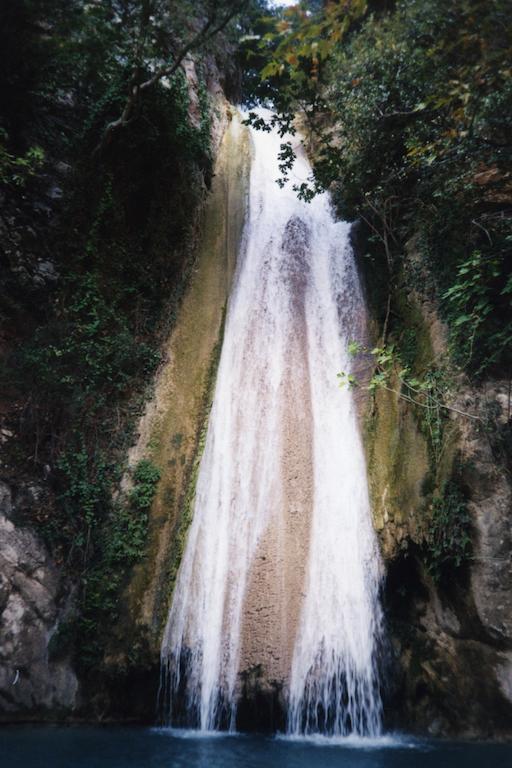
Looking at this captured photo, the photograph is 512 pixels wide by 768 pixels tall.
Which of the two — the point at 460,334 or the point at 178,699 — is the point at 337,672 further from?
the point at 460,334

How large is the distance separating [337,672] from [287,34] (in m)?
6.92

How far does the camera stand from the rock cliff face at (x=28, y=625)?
5.89 metres

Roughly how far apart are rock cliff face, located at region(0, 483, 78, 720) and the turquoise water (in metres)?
0.33

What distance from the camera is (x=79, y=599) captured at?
647 centimetres

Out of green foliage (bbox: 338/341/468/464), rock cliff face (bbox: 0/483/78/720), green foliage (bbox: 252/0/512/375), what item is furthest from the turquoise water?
green foliage (bbox: 252/0/512/375)

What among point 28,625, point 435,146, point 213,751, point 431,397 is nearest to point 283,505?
point 431,397

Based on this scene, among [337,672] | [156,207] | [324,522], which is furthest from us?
[156,207]

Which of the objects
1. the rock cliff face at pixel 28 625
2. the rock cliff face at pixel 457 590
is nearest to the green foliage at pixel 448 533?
the rock cliff face at pixel 457 590

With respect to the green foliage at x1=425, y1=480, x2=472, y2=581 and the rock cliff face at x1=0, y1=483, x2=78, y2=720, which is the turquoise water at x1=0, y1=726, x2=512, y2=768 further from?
the green foliage at x1=425, y1=480, x2=472, y2=581

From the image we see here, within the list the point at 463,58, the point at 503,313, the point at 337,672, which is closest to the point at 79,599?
the point at 337,672

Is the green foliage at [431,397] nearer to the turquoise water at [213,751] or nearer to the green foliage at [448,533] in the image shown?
the green foliage at [448,533]

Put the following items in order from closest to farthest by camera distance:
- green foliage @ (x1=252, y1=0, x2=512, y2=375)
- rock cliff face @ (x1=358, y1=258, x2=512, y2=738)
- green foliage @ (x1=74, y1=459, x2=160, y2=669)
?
green foliage @ (x1=252, y1=0, x2=512, y2=375), rock cliff face @ (x1=358, y1=258, x2=512, y2=738), green foliage @ (x1=74, y1=459, x2=160, y2=669)

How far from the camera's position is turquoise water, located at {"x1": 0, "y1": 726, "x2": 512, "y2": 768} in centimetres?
472

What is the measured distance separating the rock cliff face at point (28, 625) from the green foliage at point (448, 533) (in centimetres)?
496
